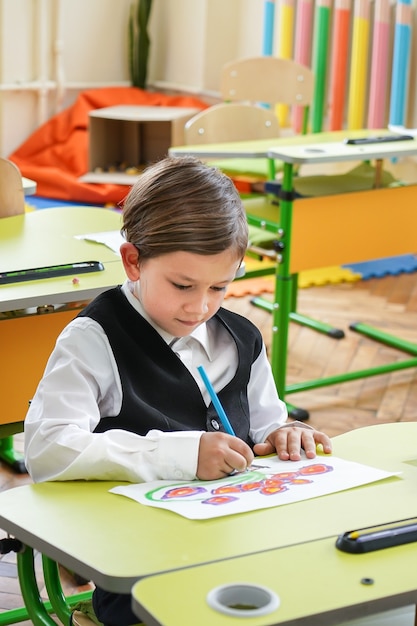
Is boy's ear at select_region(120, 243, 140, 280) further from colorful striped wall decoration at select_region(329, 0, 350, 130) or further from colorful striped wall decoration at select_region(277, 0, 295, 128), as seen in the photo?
colorful striped wall decoration at select_region(277, 0, 295, 128)

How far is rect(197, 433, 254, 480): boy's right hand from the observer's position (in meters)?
1.37

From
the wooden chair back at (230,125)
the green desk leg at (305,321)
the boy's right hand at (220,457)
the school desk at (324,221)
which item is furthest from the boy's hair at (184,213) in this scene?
the green desk leg at (305,321)

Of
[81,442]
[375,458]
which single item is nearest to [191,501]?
[81,442]

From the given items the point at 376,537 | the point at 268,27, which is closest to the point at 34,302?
the point at 376,537

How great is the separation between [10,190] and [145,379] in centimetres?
127

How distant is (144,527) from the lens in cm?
119

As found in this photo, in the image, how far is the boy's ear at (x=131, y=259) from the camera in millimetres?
1520

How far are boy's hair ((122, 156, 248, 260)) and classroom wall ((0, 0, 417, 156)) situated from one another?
4.63m

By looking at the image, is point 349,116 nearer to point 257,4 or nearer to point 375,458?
point 257,4

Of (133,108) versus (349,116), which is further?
(133,108)

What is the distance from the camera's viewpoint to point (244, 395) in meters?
1.64

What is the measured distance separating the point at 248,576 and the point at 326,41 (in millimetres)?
4622

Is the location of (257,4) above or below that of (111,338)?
above

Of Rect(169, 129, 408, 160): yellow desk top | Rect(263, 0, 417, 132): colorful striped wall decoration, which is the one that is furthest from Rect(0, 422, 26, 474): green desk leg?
Rect(263, 0, 417, 132): colorful striped wall decoration
